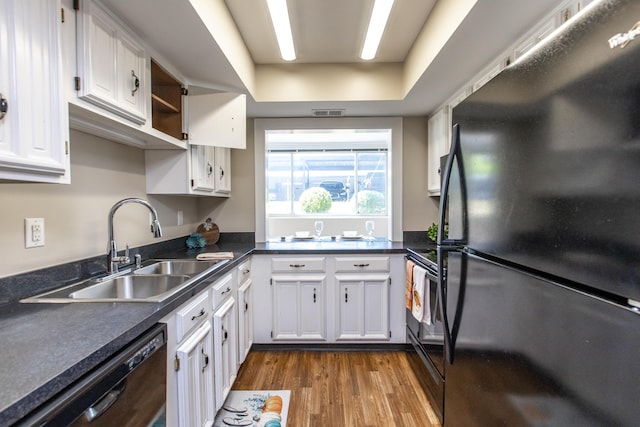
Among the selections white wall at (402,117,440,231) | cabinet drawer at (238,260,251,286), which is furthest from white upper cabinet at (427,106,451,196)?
cabinet drawer at (238,260,251,286)

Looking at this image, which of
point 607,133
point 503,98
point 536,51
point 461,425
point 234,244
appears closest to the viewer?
point 607,133

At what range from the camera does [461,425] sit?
3.39ft

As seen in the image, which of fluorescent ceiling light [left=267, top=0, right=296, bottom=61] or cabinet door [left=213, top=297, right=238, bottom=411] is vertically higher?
fluorescent ceiling light [left=267, top=0, right=296, bottom=61]

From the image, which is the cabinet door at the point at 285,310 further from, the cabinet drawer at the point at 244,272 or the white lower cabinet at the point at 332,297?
the cabinet drawer at the point at 244,272

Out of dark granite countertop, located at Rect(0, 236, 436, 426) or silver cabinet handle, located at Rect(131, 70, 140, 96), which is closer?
dark granite countertop, located at Rect(0, 236, 436, 426)

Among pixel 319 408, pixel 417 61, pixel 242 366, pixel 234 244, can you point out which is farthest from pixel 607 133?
pixel 234 244

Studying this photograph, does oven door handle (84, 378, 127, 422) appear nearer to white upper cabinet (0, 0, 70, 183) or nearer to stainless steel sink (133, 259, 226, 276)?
Answer: white upper cabinet (0, 0, 70, 183)

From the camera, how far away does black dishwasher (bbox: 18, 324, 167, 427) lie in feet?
2.18

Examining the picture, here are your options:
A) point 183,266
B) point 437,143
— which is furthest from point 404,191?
point 183,266

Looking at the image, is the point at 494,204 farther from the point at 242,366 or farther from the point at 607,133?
the point at 242,366

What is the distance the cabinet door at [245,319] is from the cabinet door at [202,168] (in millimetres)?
838

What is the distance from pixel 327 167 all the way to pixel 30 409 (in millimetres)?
4398

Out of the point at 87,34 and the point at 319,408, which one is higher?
the point at 87,34

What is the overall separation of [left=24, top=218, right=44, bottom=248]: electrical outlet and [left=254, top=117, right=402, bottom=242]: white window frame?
1872 mm
